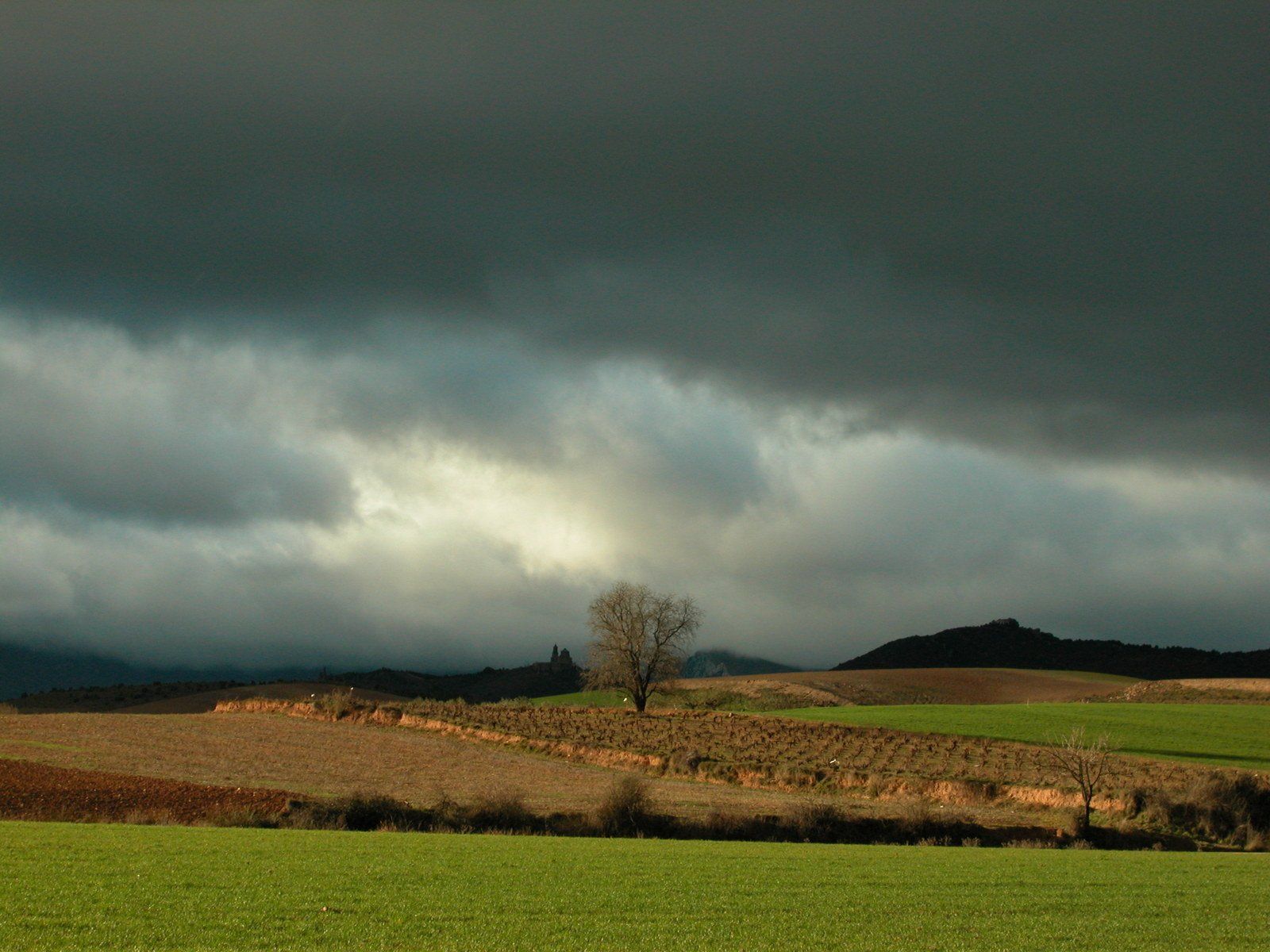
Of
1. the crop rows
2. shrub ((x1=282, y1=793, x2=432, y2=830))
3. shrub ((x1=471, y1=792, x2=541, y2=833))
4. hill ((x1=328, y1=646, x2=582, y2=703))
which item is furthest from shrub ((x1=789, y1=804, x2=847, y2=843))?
hill ((x1=328, y1=646, x2=582, y2=703))

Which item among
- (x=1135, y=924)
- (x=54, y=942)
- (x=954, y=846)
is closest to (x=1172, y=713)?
(x=954, y=846)

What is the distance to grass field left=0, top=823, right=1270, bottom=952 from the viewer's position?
17.2 metres

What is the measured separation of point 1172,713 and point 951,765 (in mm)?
32718

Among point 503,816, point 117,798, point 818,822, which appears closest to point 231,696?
point 117,798

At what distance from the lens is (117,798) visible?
3781 cm

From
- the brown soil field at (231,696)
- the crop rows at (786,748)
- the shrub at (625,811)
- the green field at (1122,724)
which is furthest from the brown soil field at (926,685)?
the shrub at (625,811)

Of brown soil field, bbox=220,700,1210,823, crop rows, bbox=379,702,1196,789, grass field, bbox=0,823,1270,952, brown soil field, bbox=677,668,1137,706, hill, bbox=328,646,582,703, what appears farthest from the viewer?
hill, bbox=328,646,582,703

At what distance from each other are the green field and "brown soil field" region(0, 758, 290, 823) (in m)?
43.8

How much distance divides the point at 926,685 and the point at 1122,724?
47212mm

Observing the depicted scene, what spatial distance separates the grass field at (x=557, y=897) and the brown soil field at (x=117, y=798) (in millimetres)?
6015

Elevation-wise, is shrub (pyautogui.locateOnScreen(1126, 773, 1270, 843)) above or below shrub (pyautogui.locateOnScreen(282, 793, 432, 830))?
below

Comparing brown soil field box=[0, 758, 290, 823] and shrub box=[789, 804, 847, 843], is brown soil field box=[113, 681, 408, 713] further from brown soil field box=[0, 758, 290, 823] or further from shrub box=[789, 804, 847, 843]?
shrub box=[789, 804, 847, 843]

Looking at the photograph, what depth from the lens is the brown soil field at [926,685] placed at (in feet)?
361

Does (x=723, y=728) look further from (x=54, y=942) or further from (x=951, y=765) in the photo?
(x=54, y=942)
